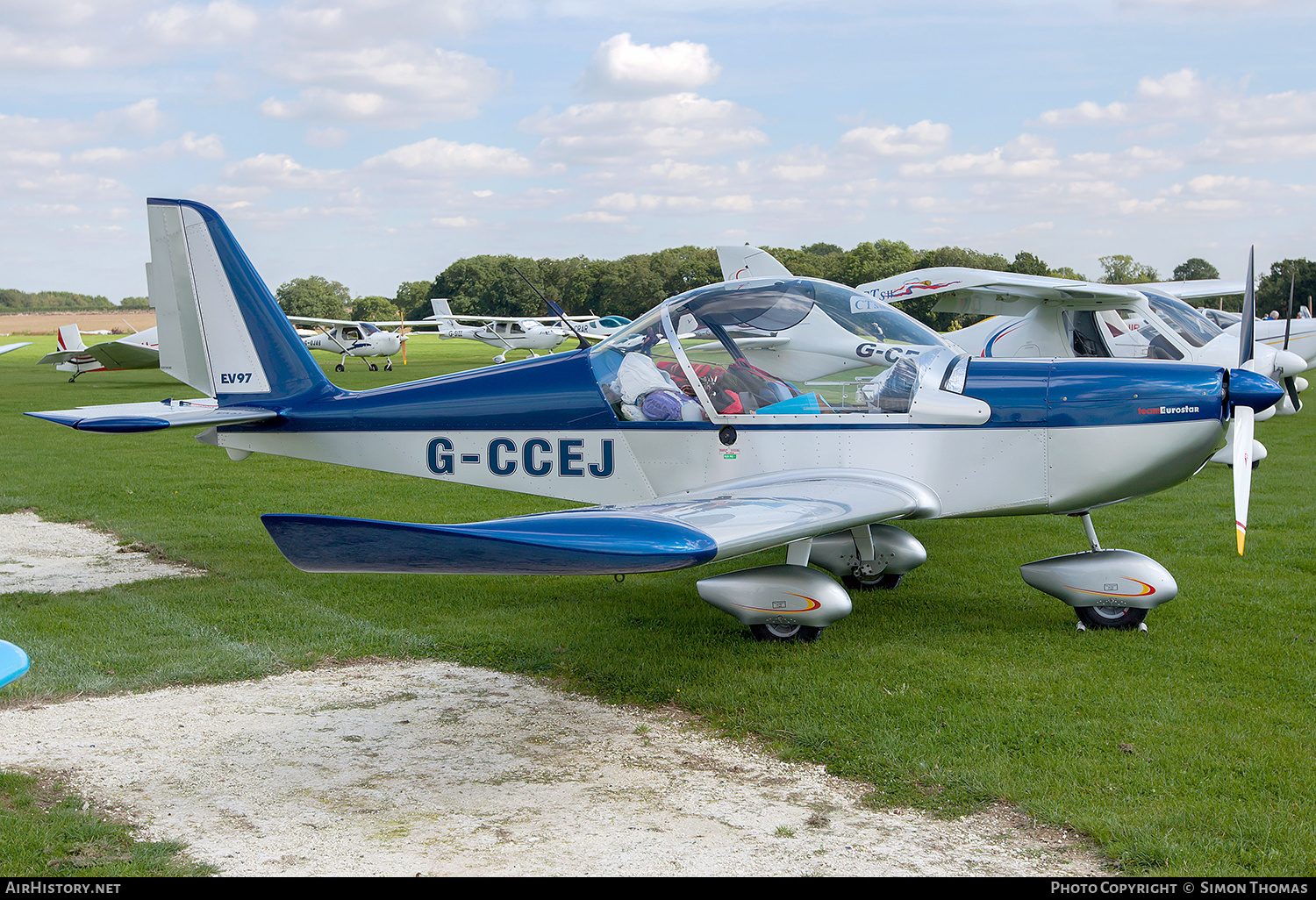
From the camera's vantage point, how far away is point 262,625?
6246 millimetres

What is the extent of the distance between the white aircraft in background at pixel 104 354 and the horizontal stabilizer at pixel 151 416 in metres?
29.6

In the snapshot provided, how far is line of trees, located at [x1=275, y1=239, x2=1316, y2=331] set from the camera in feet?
224

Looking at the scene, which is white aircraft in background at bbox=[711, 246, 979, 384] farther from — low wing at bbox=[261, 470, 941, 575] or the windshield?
the windshield

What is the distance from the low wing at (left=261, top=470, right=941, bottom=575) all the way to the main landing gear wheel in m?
0.91

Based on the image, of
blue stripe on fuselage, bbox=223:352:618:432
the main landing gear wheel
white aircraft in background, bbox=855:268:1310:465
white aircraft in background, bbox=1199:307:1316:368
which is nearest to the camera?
the main landing gear wheel

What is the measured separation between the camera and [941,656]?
17.8 ft

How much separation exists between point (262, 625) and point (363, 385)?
24.9 meters

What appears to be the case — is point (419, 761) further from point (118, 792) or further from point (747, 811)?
point (747, 811)

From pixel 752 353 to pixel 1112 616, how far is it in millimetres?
2711

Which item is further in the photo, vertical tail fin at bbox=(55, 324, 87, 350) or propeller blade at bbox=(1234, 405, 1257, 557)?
vertical tail fin at bbox=(55, 324, 87, 350)

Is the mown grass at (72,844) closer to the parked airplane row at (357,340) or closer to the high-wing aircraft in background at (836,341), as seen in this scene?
the high-wing aircraft in background at (836,341)

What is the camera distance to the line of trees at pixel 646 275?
68150 millimetres

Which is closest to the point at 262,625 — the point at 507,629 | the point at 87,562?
the point at 507,629

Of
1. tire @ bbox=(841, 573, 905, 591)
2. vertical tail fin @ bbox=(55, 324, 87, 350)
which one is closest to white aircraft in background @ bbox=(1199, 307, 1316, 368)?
tire @ bbox=(841, 573, 905, 591)
